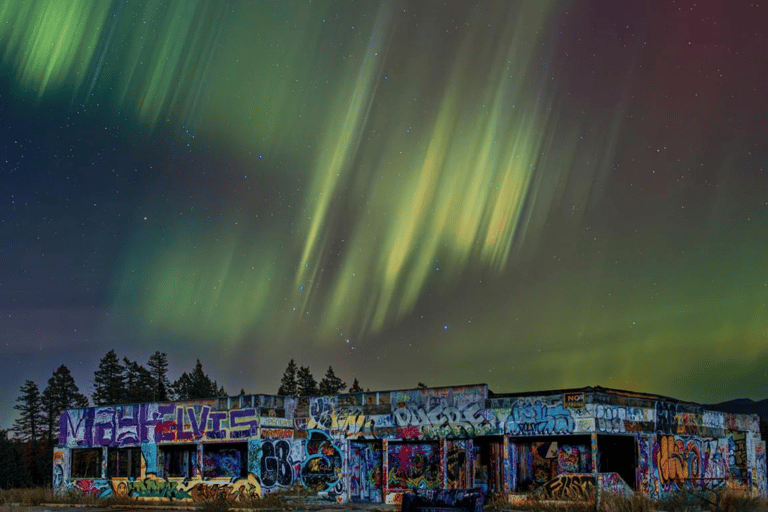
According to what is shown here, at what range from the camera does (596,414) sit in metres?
33.3

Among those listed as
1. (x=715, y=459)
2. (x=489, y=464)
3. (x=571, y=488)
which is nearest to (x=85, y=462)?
(x=489, y=464)

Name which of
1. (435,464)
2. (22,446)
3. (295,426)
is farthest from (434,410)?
(22,446)

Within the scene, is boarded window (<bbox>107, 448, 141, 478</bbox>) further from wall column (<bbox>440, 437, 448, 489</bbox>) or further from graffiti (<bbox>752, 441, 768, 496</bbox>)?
graffiti (<bbox>752, 441, 768, 496</bbox>)

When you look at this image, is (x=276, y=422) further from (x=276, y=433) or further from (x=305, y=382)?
(x=305, y=382)

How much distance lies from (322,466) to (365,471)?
6.28 ft

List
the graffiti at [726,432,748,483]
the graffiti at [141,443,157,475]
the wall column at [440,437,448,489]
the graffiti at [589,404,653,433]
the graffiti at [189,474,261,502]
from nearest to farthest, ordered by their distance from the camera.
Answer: the graffiti at [589,404,653,433]
the wall column at [440,437,448,489]
the graffiti at [189,474,261,502]
the graffiti at [726,432,748,483]
the graffiti at [141,443,157,475]

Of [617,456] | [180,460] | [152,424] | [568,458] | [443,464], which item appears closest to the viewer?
[443,464]

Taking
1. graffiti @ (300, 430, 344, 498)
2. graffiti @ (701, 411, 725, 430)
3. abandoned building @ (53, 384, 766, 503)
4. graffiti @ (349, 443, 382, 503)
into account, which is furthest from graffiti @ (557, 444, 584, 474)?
graffiti @ (300, 430, 344, 498)

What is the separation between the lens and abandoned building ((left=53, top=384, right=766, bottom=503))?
115ft

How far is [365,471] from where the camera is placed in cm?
4062

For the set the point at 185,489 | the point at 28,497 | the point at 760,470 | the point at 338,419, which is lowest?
the point at 28,497

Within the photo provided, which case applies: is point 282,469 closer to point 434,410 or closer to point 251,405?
point 251,405

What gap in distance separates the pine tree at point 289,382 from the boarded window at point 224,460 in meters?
63.0

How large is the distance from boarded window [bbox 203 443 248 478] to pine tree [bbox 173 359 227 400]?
5814 cm
